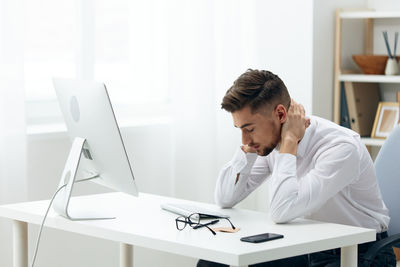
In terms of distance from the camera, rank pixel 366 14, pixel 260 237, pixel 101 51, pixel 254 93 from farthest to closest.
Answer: pixel 366 14 → pixel 101 51 → pixel 254 93 → pixel 260 237

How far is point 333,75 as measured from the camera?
3.87m

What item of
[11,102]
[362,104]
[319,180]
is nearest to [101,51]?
[11,102]

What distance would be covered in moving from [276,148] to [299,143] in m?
0.09

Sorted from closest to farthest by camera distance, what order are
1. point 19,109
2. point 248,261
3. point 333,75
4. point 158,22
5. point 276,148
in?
1. point 248,261
2. point 276,148
3. point 19,109
4. point 158,22
5. point 333,75

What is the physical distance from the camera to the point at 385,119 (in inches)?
149

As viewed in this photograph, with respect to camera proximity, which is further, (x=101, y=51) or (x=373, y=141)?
(x=373, y=141)

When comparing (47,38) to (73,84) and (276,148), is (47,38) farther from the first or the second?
(276,148)

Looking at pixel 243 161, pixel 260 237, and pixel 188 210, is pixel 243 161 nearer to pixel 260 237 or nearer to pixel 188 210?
pixel 188 210

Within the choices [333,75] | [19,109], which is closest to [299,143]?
[19,109]

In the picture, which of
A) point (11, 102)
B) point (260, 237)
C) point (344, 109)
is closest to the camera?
point (260, 237)

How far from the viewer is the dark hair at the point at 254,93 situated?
224cm

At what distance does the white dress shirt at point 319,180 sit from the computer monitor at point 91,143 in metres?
0.42

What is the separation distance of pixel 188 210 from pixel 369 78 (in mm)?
1787

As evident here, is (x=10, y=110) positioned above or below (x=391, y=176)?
above
